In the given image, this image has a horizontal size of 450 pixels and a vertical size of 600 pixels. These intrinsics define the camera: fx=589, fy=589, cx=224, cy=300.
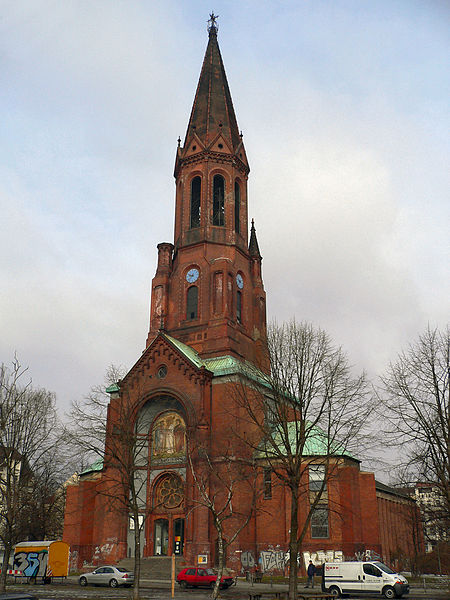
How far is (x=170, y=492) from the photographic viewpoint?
45938 mm

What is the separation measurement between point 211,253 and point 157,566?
27264mm

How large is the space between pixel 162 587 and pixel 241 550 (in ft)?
29.5

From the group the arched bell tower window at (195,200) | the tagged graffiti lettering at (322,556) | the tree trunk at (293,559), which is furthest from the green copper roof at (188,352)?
the tree trunk at (293,559)

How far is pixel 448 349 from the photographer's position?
26859mm

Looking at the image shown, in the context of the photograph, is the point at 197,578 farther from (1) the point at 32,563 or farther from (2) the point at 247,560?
(1) the point at 32,563

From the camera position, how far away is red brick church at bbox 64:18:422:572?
42.6 meters

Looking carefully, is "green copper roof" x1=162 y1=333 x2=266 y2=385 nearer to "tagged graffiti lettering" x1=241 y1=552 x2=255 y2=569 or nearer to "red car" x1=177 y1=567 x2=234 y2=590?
"tagged graffiti lettering" x1=241 y1=552 x2=255 y2=569

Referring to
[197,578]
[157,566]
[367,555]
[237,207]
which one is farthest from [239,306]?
[197,578]

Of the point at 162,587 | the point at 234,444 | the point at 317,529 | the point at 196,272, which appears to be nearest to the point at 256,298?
the point at 196,272

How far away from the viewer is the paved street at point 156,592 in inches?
1091

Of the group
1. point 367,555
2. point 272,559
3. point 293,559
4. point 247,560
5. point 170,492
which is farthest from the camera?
point 170,492

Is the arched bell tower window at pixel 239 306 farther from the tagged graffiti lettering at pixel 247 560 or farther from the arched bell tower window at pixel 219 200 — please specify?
the tagged graffiti lettering at pixel 247 560

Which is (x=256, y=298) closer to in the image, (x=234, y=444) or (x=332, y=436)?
(x=234, y=444)

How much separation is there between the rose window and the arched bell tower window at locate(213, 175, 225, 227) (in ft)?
79.8
